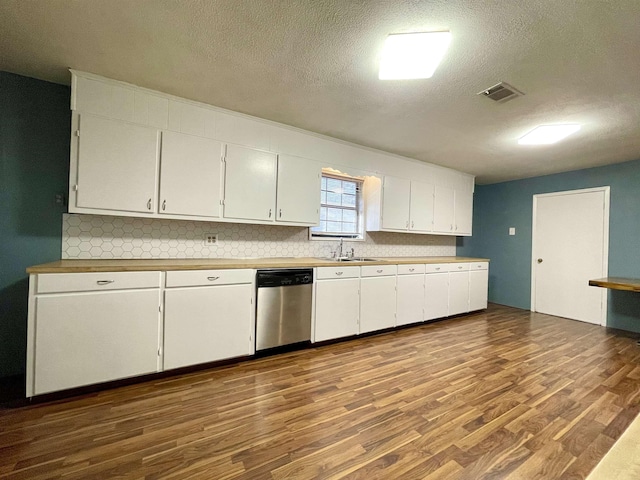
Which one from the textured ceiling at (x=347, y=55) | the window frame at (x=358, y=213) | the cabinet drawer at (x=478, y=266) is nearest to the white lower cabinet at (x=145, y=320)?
the window frame at (x=358, y=213)

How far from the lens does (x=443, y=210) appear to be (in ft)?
15.2

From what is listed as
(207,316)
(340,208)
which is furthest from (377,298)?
(207,316)

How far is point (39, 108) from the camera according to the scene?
232 cm

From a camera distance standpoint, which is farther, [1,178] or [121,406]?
[1,178]

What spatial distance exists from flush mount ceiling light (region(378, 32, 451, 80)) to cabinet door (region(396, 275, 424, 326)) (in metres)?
2.45

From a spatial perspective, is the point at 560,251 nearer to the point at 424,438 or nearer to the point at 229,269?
the point at 424,438

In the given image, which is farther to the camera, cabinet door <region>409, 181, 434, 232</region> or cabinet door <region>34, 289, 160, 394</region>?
cabinet door <region>409, 181, 434, 232</region>

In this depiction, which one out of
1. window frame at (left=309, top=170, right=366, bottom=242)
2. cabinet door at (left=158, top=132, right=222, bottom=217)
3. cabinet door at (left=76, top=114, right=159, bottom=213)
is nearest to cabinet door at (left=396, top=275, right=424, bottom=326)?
window frame at (left=309, top=170, right=366, bottom=242)

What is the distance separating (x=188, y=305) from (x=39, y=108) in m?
2.08

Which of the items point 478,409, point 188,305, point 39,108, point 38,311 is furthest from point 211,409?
point 39,108

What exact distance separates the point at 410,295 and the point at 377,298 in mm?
621

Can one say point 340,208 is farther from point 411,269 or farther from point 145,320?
point 145,320

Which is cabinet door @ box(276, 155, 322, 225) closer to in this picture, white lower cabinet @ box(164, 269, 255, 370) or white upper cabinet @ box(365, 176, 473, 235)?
white lower cabinet @ box(164, 269, 255, 370)

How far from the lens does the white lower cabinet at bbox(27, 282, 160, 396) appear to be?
6.21ft
